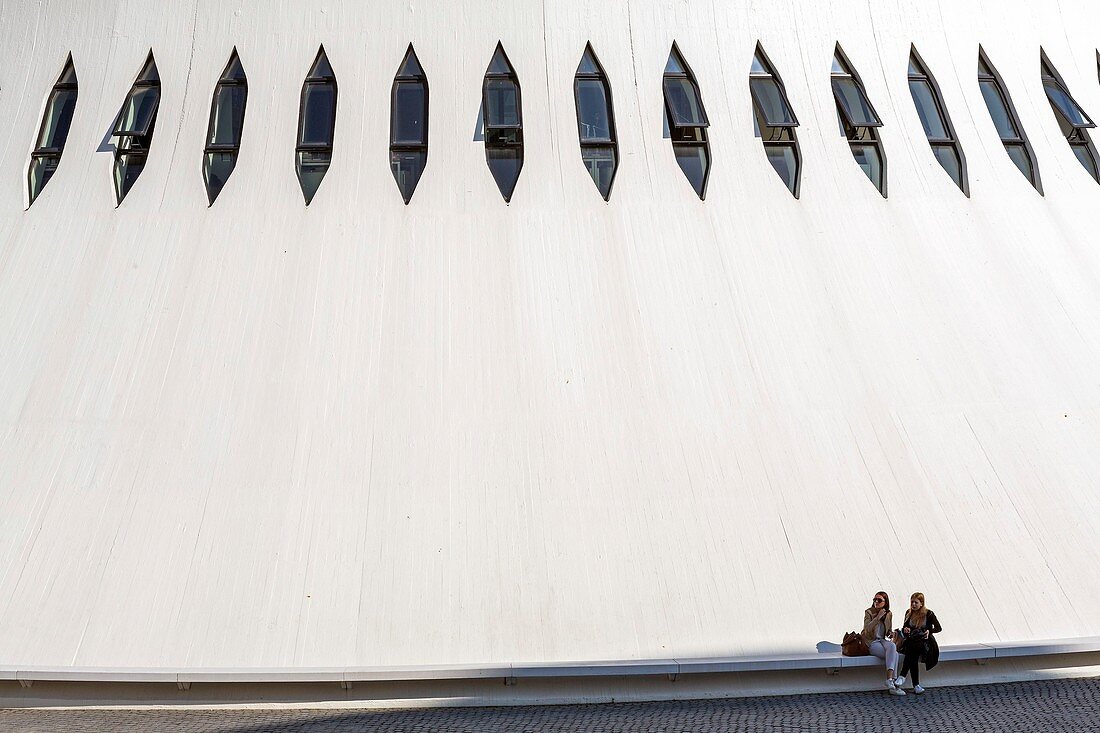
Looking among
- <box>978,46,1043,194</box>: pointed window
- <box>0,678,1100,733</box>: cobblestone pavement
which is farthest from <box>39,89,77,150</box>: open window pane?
<box>978,46,1043,194</box>: pointed window

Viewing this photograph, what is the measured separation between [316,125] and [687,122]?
520 centimetres

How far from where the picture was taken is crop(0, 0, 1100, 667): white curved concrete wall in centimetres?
798

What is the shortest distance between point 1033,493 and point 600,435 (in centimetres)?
466

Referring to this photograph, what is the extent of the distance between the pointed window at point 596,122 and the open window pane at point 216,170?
15.9 ft

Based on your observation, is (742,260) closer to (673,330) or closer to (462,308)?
(673,330)

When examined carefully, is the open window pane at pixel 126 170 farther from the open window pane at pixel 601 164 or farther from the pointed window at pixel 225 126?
the open window pane at pixel 601 164

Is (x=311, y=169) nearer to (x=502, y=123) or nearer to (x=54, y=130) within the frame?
(x=502, y=123)

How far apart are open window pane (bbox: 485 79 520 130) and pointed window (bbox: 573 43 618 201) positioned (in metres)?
0.88

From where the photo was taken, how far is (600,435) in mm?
9195

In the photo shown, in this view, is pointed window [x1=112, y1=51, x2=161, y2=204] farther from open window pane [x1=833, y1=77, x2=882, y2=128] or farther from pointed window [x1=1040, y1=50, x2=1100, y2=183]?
pointed window [x1=1040, y1=50, x2=1100, y2=183]

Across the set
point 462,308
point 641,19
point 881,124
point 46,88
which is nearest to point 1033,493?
point 881,124

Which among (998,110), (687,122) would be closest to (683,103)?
(687,122)

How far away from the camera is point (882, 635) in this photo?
7.17 meters

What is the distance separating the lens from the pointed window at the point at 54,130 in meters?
11.5
